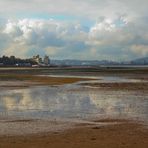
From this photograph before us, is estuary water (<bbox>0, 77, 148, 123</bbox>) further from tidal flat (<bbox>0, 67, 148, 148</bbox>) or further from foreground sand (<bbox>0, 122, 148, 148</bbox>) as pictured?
foreground sand (<bbox>0, 122, 148, 148</bbox>)

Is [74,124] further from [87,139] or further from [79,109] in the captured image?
[79,109]

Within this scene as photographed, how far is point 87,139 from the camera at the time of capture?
14.3 m

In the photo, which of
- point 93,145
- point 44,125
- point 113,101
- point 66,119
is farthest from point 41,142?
point 113,101

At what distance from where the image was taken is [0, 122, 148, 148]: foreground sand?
13203 mm

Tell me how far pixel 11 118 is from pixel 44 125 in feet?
9.35

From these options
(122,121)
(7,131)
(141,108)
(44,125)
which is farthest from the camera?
(141,108)

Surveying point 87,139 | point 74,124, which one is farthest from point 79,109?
point 87,139

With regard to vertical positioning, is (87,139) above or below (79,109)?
above

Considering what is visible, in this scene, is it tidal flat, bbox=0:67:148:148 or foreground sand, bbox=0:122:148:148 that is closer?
foreground sand, bbox=0:122:148:148

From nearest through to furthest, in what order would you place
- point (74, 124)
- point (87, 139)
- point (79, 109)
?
point (87, 139) → point (74, 124) → point (79, 109)

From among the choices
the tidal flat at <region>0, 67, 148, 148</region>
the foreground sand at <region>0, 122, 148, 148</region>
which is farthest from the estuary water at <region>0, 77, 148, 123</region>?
the foreground sand at <region>0, 122, 148, 148</region>

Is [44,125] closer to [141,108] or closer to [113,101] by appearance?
[141,108]

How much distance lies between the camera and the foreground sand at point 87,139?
1320cm

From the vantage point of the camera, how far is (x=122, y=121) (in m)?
19.2
